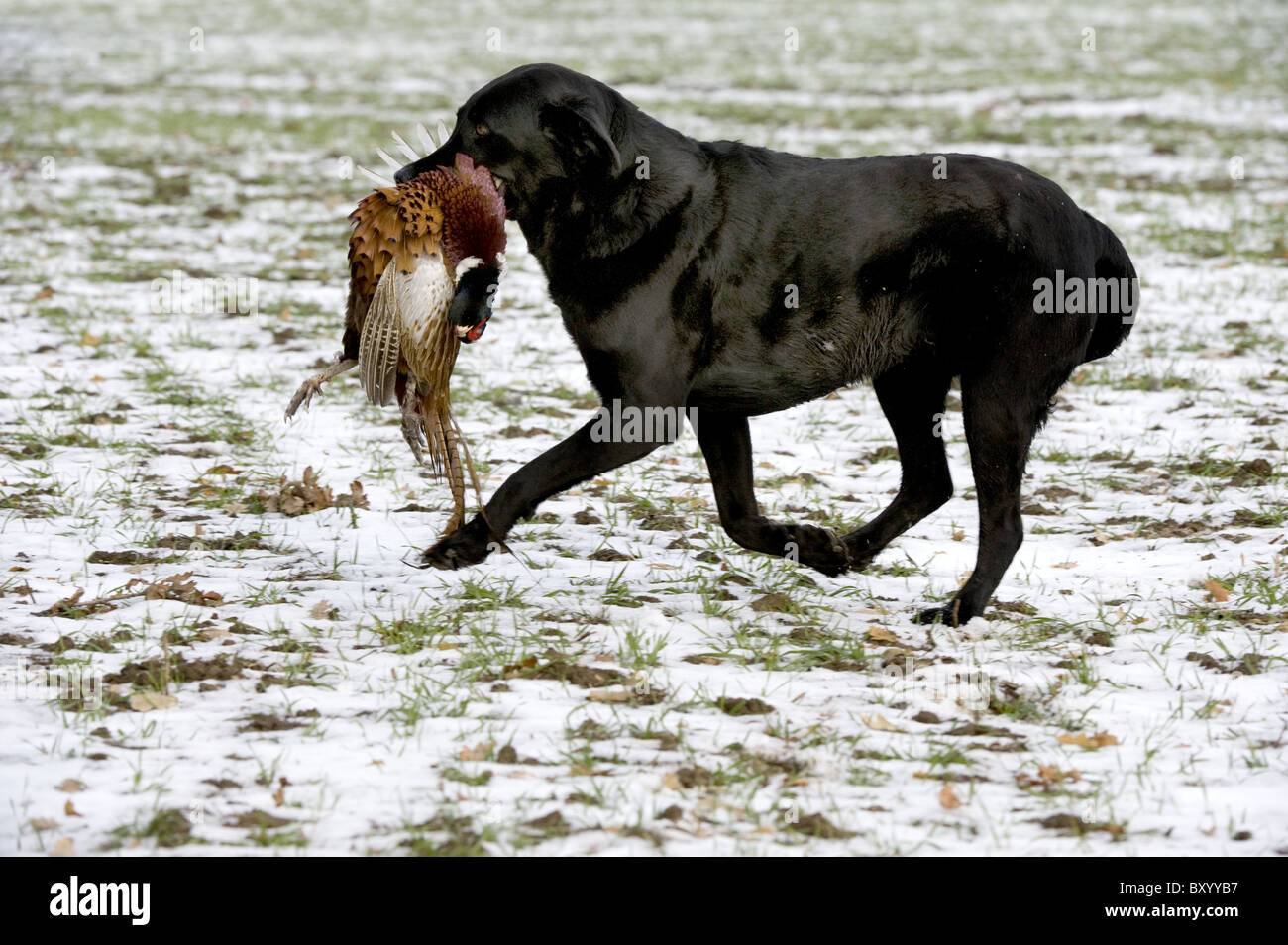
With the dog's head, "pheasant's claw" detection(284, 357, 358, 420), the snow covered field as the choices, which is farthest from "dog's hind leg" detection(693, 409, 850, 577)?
"pheasant's claw" detection(284, 357, 358, 420)

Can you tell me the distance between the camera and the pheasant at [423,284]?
4305mm

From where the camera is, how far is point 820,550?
4.96 m

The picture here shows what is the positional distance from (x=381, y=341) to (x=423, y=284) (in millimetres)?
230

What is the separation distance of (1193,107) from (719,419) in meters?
14.7

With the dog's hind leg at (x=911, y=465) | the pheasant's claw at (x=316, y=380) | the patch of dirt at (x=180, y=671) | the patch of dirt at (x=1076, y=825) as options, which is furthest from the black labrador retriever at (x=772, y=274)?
the patch of dirt at (x=1076, y=825)

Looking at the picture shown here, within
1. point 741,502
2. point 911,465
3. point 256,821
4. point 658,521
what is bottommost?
point 256,821

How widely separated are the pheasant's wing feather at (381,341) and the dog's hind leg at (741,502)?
1092mm

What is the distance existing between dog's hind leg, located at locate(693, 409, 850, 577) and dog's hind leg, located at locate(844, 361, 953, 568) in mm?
178

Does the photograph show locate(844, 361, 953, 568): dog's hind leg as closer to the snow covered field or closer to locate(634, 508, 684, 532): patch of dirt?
the snow covered field

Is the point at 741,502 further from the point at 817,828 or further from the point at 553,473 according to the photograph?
the point at 817,828

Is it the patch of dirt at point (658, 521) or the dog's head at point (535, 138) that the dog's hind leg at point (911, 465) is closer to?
the patch of dirt at point (658, 521)

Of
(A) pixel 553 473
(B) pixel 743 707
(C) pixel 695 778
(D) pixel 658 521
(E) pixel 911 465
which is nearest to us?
(C) pixel 695 778

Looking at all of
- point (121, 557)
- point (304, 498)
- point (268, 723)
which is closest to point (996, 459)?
point (268, 723)
